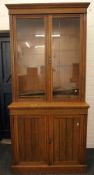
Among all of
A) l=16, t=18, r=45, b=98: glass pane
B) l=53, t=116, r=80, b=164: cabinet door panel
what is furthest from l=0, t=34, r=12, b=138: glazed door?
l=53, t=116, r=80, b=164: cabinet door panel

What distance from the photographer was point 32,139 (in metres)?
2.58

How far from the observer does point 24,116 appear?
251 centimetres

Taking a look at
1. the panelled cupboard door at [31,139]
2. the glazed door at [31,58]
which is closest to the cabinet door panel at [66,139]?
the panelled cupboard door at [31,139]

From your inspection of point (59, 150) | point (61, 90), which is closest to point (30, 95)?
point (61, 90)

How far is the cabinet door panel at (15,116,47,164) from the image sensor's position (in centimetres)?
254

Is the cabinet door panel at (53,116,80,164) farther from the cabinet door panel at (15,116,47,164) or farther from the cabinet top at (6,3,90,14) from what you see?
the cabinet top at (6,3,90,14)

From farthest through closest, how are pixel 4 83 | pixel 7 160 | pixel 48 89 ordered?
pixel 4 83
pixel 7 160
pixel 48 89

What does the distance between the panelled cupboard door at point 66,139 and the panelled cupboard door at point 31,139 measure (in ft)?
0.47

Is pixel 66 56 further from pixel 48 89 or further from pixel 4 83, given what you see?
pixel 4 83

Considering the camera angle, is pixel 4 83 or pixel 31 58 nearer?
pixel 31 58

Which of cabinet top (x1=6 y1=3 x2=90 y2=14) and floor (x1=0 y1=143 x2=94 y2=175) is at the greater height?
cabinet top (x1=6 y1=3 x2=90 y2=14)

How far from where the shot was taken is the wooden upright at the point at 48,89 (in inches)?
97.0

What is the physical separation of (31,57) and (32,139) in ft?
3.59

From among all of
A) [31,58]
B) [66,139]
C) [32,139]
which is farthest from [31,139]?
[31,58]
